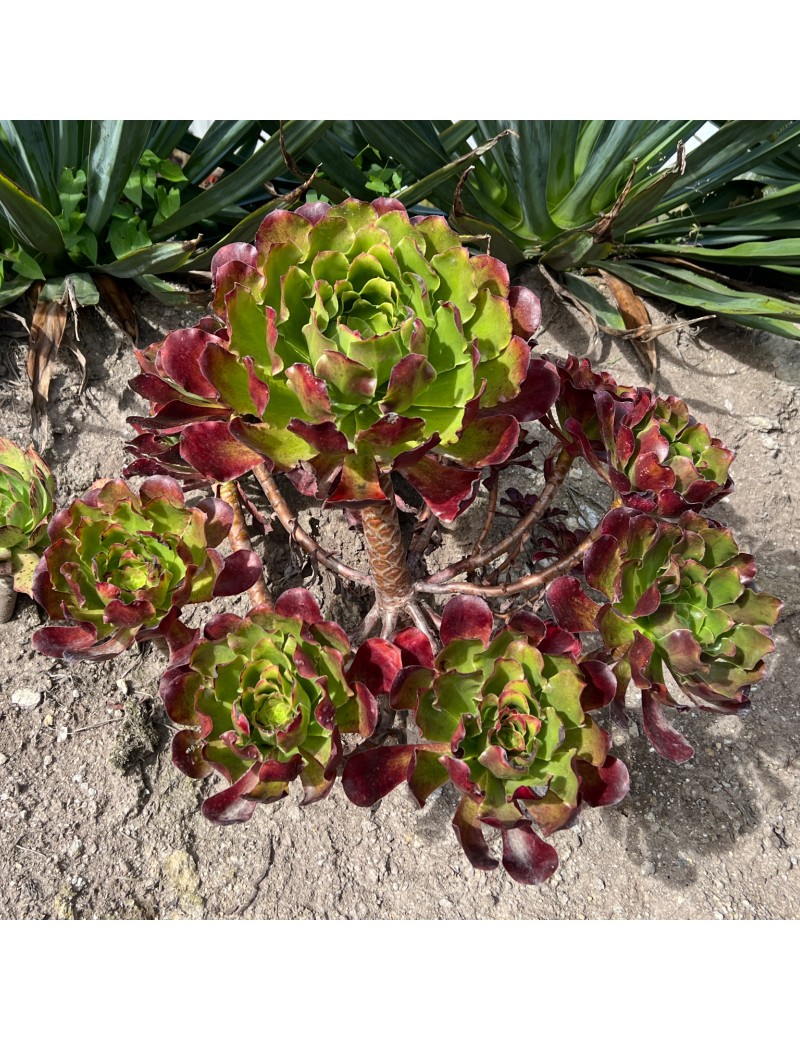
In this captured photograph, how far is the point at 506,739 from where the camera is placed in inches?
34.7

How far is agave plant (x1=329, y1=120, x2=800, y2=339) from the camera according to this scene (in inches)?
70.7

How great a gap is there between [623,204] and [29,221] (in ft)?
4.23

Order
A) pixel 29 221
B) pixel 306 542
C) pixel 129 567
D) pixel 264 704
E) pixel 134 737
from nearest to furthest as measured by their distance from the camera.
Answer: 1. pixel 264 704
2. pixel 129 567
3. pixel 306 542
4. pixel 134 737
5. pixel 29 221

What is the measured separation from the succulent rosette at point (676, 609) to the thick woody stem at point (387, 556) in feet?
0.76

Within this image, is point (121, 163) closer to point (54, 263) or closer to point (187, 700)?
point (54, 263)

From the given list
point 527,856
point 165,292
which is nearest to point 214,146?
point 165,292

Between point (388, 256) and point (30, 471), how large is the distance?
796mm

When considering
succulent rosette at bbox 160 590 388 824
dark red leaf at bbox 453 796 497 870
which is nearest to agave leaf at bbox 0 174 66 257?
succulent rosette at bbox 160 590 388 824

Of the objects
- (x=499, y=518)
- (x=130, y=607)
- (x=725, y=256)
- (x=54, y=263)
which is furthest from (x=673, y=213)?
(x=130, y=607)

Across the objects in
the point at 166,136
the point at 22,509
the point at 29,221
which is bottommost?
the point at 22,509

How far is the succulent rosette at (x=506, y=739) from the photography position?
0.87 meters

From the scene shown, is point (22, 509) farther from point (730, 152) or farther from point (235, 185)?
point (730, 152)

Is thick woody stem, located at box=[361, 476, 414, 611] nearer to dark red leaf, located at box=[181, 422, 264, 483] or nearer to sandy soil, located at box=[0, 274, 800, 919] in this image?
dark red leaf, located at box=[181, 422, 264, 483]

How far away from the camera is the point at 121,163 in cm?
166
